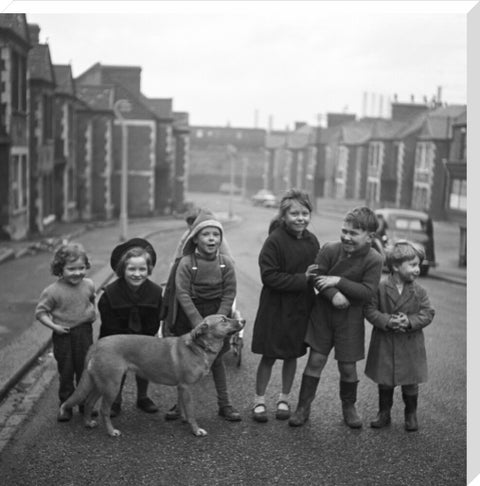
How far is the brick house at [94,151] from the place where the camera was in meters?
35.1

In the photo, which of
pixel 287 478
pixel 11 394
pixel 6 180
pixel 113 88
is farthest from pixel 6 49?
pixel 113 88

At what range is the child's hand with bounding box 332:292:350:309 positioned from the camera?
600cm

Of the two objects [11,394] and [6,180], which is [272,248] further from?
[6,180]

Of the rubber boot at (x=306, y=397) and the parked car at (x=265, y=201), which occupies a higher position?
the rubber boot at (x=306, y=397)

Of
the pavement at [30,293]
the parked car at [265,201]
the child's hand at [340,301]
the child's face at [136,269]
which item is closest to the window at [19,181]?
the pavement at [30,293]

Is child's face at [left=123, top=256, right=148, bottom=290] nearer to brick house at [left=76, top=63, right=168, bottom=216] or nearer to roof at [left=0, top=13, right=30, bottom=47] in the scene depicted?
roof at [left=0, top=13, right=30, bottom=47]

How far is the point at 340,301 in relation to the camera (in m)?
6.00

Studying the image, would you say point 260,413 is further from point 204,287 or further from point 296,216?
point 296,216

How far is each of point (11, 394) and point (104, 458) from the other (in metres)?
2.05

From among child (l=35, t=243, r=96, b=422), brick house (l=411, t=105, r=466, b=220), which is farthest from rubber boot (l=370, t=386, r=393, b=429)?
brick house (l=411, t=105, r=466, b=220)

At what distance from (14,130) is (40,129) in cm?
470

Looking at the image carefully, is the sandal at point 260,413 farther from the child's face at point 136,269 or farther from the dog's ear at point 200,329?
the child's face at point 136,269

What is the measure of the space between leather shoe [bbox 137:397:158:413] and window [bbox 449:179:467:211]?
761 inches

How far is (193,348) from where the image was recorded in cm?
600
